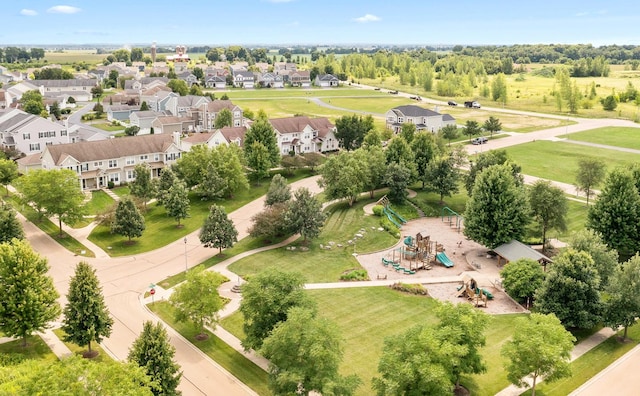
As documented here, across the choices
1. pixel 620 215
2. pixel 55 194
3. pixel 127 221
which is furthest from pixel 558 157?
pixel 55 194

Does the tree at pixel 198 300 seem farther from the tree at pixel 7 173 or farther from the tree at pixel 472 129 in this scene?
the tree at pixel 472 129

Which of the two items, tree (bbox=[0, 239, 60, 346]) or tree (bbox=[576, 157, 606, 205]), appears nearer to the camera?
tree (bbox=[0, 239, 60, 346])

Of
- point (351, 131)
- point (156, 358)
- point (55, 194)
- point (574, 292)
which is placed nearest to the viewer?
point (156, 358)

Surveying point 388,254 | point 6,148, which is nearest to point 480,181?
point 388,254

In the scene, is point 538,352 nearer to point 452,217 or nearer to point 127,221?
point 452,217

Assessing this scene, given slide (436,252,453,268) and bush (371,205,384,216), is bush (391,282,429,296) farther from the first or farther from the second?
bush (371,205,384,216)

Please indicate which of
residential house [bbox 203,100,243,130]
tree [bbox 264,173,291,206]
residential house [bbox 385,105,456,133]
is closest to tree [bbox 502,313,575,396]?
tree [bbox 264,173,291,206]
